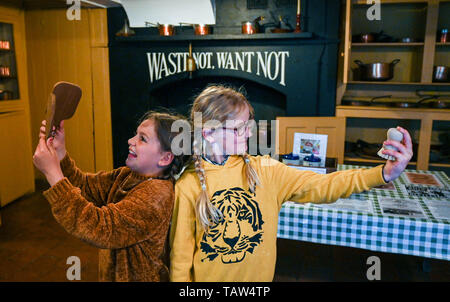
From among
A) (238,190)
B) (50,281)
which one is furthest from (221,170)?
(50,281)

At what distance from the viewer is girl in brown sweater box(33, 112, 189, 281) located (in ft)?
3.19

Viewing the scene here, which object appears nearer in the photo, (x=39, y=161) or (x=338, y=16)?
(x=39, y=161)

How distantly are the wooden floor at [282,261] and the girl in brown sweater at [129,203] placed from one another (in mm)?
1584

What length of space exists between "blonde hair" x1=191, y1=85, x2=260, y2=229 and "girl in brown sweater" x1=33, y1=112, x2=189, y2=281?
8 centimetres

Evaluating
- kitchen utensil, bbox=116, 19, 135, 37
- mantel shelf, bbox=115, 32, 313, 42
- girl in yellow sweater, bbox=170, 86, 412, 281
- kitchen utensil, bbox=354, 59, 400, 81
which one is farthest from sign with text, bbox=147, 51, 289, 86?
girl in yellow sweater, bbox=170, 86, 412, 281

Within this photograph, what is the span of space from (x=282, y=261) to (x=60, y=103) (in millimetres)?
2116

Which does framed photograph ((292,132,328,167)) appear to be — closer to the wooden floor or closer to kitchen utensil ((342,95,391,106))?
the wooden floor

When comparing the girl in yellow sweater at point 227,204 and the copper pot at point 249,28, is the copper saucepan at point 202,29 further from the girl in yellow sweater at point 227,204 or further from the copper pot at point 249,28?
the girl in yellow sweater at point 227,204

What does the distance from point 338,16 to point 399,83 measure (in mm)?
887

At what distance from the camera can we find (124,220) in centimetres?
103

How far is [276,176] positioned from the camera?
1254 millimetres

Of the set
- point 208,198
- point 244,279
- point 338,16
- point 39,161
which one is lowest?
point 244,279
